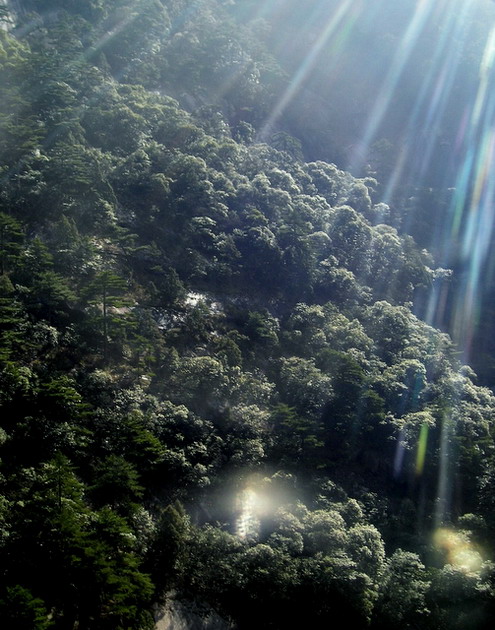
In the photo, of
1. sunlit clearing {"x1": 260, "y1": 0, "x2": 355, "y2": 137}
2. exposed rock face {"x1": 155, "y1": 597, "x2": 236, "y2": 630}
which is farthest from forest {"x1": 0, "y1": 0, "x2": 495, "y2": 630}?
sunlit clearing {"x1": 260, "y1": 0, "x2": 355, "y2": 137}

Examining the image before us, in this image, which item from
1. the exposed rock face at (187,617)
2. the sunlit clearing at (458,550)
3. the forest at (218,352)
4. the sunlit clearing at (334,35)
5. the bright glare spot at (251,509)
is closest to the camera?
the exposed rock face at (187,617)

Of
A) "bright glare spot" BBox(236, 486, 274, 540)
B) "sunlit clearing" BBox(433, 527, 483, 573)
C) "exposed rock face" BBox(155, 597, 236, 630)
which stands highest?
"sunlit clearing" BBox(433, 527, 483, 573)

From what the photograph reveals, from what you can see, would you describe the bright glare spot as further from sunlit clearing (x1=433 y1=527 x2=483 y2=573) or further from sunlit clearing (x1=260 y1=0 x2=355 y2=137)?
sunlit clearing (x1=260 y1=0 x2=355 y2=137)

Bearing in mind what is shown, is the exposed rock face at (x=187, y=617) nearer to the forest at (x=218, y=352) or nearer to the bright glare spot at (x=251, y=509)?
the forest at (x=218, y=352)

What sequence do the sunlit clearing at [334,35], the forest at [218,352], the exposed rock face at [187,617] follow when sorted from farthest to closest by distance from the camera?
the sunlit clearing at [334,35], the forest at [218,352], the exposed rock face at [187,617]

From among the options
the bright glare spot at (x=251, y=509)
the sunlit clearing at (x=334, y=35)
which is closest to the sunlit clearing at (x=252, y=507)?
the bright glare spot at (x=251, y=509)
